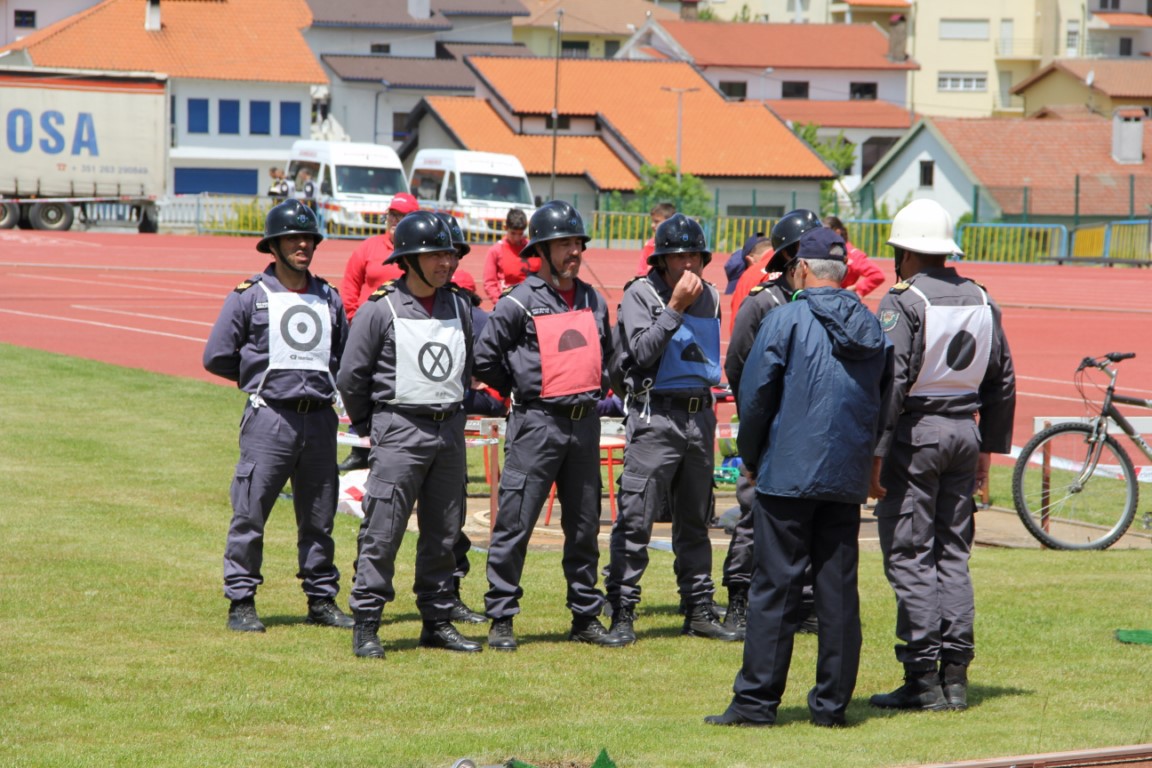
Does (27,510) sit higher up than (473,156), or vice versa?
(473,156)

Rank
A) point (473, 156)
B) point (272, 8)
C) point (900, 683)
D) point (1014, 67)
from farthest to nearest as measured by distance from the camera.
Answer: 1. point (1014, 67)
2. point (272, 8)
3. point (473, 156)
4. point (900, 683)

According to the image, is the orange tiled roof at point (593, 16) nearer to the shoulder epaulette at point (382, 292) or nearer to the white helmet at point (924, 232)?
the shoulder epaulette at point (382, 292)

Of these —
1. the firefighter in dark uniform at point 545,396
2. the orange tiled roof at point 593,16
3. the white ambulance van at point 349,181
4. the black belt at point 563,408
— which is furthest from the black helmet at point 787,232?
the orange tiled roof at point 593,16

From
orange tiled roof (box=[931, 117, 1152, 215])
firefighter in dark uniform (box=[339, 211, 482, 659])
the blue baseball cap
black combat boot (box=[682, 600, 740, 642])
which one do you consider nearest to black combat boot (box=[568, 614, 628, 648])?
black combat boot (box=[682, 600, 740, 642])

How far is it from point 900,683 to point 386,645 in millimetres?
2549

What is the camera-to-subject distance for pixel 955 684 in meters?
6.82

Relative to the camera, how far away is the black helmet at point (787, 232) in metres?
8.02

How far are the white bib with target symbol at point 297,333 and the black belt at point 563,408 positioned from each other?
1.10m

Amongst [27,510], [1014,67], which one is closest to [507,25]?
[1014,67]

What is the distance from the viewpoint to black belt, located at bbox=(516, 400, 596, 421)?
7.69 m

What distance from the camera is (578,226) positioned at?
774cm

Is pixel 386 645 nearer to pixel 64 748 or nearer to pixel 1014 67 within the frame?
pixel 64 748

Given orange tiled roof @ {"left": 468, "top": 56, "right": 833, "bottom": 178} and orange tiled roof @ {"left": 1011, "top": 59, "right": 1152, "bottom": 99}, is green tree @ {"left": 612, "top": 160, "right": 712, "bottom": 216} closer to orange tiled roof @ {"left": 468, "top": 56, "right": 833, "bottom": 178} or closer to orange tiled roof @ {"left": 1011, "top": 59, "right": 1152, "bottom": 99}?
orange tiled roof @ {"left": 468, "top": 56, "right": 833, "bottom": 178}

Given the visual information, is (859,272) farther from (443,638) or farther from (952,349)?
(443,638)
